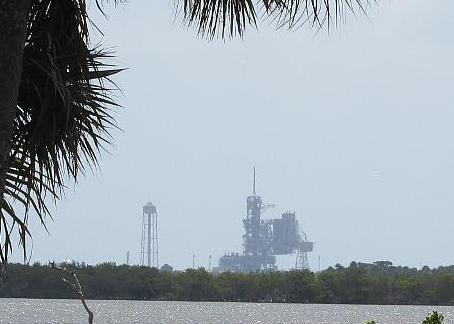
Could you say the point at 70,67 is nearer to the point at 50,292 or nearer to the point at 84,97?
the point at 84,97

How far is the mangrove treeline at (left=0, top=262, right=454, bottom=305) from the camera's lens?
160000 millimetres

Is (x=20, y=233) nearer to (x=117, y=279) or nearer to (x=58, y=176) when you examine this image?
(x=58, y=176)

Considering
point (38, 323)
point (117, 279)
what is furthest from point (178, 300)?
point (38, 323)

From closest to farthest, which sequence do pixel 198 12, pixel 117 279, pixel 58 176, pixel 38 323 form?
pixel 198 12
pixel 58 176
pixel 38 323
pixel 117 279

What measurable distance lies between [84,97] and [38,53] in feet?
1.08

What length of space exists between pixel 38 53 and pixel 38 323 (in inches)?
3750

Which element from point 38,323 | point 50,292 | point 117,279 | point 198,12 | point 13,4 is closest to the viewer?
point 13,4

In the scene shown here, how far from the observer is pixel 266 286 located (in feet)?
563

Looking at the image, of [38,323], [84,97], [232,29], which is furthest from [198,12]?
[38,323]

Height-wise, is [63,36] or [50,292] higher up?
Result: [50,292]

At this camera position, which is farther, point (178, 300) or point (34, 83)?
point (178, 300)

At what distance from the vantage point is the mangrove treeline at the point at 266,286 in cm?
16000

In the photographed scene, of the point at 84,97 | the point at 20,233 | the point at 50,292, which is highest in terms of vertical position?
the point at 50,292

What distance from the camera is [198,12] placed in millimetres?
5676
